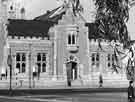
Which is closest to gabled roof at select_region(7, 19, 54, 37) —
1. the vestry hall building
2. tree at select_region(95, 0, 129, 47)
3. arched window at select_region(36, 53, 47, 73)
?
the vestry hall building

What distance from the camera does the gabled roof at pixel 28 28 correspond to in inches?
2401

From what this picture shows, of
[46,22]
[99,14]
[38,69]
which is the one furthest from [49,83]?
[99,14]

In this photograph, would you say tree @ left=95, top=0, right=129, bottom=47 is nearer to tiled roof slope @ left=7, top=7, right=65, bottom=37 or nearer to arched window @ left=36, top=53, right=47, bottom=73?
tiled roof slope @ left=7, top=7, right=65, bottom=37

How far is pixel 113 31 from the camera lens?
10602 mm

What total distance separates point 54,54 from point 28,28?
7018mm

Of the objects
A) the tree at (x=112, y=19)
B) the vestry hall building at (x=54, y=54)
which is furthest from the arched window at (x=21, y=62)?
the tree at (x=112, y=19)

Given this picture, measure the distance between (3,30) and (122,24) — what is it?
53011mm

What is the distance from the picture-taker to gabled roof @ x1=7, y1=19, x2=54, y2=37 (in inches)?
2401

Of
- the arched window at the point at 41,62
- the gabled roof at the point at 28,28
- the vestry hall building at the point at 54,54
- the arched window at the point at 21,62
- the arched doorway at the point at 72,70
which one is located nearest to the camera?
the vestry hall building at the point at 54,54

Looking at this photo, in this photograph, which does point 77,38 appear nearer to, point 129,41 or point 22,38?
point 22,38

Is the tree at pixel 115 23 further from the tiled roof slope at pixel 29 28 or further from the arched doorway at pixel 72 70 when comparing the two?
the arched doorway at pixel 72 70

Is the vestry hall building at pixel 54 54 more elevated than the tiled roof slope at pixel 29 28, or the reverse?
the tiled roof slope at pixel 29 28

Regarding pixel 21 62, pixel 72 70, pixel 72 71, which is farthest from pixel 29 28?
pixel 72 71

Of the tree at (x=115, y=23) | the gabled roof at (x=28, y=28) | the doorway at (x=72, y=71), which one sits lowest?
the doorway at (x=72, y=71)
